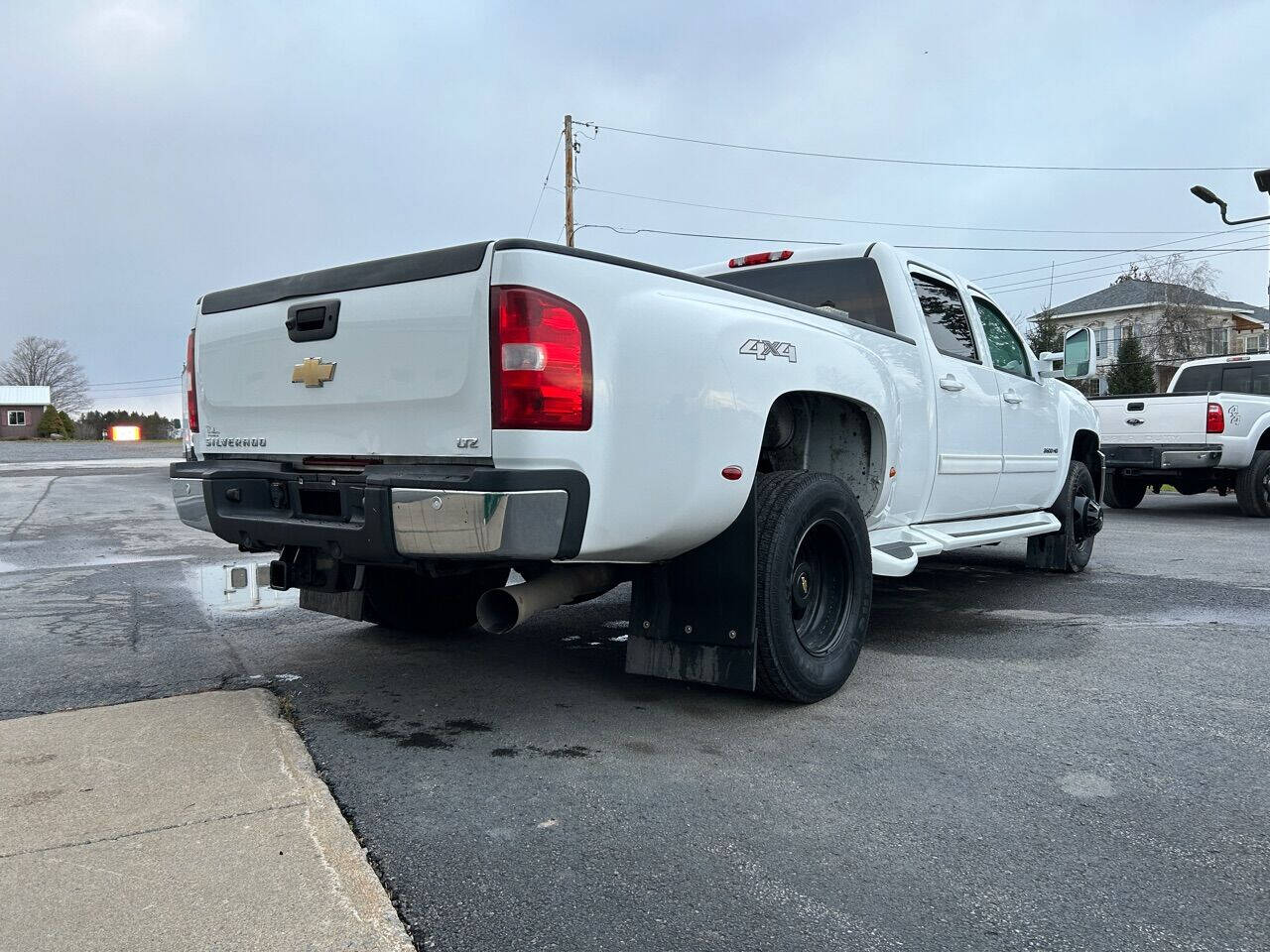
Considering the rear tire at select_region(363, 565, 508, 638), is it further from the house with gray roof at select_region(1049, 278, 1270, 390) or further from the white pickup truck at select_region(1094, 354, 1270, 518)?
the house with gray roof at select_region(1049, 278, 1270, 390)

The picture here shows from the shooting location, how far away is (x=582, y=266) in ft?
10.2

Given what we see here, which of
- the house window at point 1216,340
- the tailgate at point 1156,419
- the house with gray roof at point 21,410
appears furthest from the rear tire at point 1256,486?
the house with gray roof at point 21,410

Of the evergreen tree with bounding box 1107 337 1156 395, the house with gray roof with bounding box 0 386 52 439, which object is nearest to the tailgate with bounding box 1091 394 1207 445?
the evergreen tree with bounding box 1107 337 1156 395

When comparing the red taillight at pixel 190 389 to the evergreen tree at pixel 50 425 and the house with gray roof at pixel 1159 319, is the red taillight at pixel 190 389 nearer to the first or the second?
the house with gray roof at pixel 1159 319

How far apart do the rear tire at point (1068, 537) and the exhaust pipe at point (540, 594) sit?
4.64m

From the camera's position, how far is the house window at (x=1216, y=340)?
43.6 meters

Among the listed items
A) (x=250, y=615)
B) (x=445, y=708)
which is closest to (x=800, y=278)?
(x=445, y=708)

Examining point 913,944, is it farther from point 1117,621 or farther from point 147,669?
point 1117,621

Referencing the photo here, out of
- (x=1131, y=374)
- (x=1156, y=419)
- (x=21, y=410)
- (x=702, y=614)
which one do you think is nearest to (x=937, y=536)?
(x=702, y=614)

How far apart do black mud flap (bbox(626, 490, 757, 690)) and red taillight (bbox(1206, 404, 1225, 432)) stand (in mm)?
10420

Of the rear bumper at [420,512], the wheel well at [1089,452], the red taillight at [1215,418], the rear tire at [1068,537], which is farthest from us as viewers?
the red taillight at [1215,418]

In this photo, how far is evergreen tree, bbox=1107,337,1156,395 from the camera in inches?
1512

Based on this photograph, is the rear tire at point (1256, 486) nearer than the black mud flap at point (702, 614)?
No

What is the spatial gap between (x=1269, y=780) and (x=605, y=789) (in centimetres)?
212
